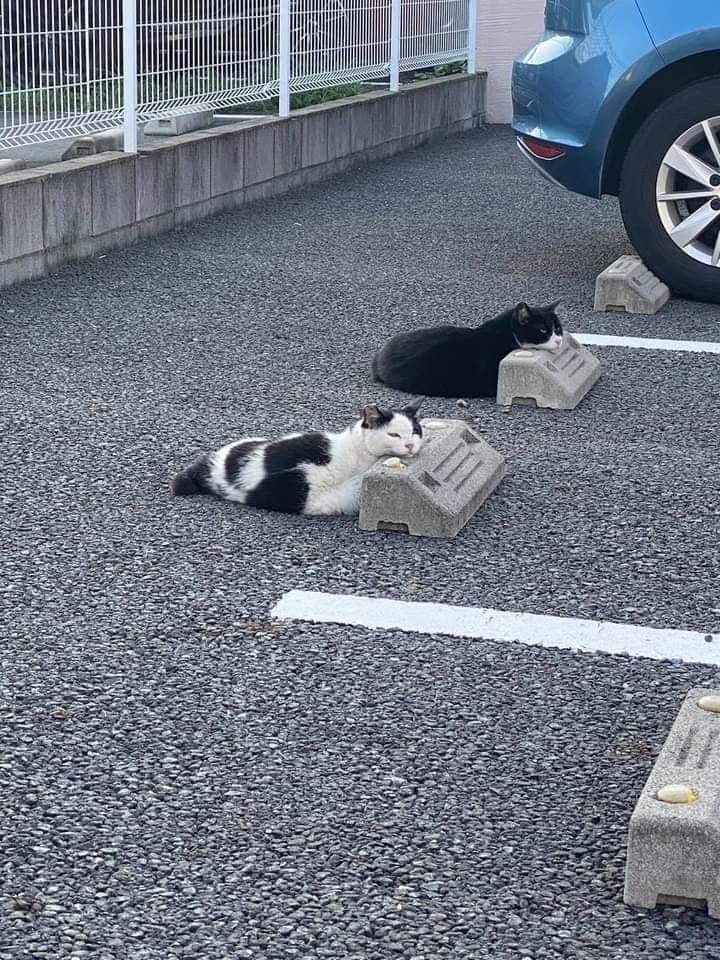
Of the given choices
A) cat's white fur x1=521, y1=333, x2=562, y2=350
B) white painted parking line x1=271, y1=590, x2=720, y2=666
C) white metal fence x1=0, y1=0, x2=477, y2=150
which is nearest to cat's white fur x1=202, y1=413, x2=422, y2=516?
white painted parking line x1=271, y1=590, x2=720, y2=666

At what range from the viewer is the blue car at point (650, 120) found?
737 cm

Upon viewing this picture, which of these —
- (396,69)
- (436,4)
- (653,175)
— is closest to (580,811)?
(653,175)

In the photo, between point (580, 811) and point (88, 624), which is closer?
point (580, 811)

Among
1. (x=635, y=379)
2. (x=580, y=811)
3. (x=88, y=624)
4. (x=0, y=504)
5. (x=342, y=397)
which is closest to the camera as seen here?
(x=580, y=811)

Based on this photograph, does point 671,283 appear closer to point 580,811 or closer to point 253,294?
point 253,294

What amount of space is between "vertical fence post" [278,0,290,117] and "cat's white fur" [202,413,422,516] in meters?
6.89

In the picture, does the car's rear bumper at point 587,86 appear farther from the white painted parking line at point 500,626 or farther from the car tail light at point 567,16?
the white painted parking line at point 500,626

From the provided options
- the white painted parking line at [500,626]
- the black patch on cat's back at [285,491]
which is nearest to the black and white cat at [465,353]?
the black patch on cat's back at [285,491]

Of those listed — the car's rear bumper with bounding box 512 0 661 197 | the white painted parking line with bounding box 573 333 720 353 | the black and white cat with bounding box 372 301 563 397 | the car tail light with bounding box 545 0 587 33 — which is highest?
the car tail light with bounding box 545 0 587 33

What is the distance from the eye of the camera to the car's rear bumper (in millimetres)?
7469

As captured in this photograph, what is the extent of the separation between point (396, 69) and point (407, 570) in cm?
1033

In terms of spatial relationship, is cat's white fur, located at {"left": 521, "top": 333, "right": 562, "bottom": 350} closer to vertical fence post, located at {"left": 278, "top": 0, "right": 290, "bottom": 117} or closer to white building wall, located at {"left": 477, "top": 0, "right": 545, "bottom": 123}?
vertical fence post, located at {"left": 278, "top": 0, "right": 290, "bottom": 117}

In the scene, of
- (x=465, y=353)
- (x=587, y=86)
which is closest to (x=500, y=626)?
(x=465, y=353)

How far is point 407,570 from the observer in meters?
4.16
